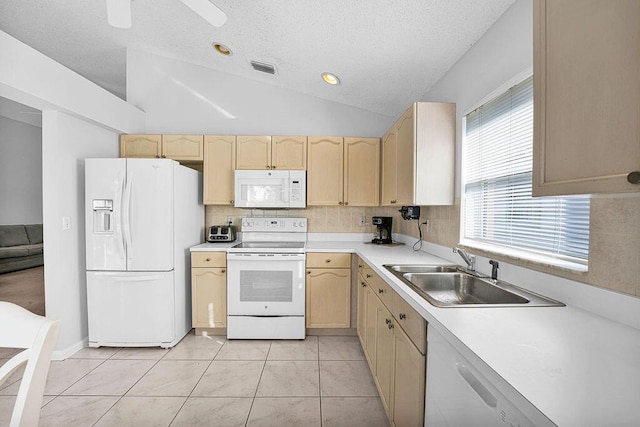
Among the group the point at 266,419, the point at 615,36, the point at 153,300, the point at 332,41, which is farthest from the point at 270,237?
the point at 615,36

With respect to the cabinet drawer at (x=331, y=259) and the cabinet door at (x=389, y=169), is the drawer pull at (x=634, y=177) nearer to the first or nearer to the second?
the cabinet door at (x=389, y=169)

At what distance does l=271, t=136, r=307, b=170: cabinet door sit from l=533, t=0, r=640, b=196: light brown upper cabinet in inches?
91.4

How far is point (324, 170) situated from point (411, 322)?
206 centimetres

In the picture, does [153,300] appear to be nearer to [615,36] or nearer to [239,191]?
[239,191]

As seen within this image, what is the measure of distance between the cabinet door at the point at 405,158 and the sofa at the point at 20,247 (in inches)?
253

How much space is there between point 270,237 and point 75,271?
70.4 inches

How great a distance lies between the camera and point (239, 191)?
9.63ft

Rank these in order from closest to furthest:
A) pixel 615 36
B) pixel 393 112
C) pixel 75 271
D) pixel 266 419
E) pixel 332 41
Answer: pixel 615 36 < pixel 266 419 < pixel 332 41 < pixel 75 271 < pixel 393 112

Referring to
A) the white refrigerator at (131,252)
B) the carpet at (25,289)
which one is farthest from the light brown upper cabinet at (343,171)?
the carpet at (25,289)

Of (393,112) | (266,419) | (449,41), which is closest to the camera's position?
(266,419)

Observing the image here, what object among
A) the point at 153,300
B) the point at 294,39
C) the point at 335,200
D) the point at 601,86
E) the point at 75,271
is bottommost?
the point at 153,300

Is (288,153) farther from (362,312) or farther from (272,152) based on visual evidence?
(362,312)

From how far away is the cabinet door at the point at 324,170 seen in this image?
3053mm

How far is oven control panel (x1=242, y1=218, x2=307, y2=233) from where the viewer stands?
128 inches
